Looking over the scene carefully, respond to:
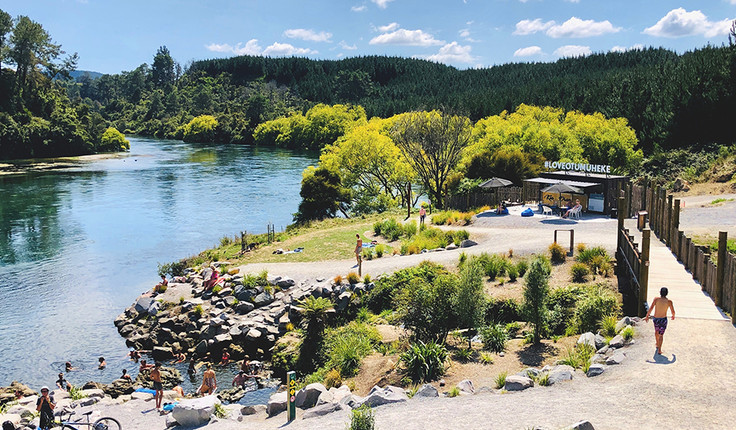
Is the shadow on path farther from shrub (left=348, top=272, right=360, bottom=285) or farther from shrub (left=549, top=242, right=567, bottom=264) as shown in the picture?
shrub (left=348, top=272, right=360, bottom=285)

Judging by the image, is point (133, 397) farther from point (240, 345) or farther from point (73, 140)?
point (73, 140)

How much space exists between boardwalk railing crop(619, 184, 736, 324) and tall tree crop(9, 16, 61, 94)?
109 metres

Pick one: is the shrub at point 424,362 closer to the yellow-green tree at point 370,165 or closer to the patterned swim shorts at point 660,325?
the patterned swim shorts at point 660,325

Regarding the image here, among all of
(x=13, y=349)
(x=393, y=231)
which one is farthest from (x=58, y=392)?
(x=393, y=231)

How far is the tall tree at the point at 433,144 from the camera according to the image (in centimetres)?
5025

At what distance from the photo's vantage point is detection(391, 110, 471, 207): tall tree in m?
50.2

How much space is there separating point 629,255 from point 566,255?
13.6 feet

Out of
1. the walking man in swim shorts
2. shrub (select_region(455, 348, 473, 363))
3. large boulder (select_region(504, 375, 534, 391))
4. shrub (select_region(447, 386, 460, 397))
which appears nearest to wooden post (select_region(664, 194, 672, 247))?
the walking man in swim shorts

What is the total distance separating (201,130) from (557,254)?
133 meters

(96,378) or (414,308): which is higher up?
(414,308)

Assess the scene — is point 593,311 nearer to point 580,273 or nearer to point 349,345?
point 580,273

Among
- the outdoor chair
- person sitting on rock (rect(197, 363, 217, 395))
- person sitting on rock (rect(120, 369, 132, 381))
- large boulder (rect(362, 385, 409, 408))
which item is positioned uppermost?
the outdoor chair

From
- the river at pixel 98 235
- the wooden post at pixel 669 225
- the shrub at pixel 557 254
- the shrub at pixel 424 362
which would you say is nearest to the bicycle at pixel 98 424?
the river at pixel 98 235

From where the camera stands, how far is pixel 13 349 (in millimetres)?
24812
